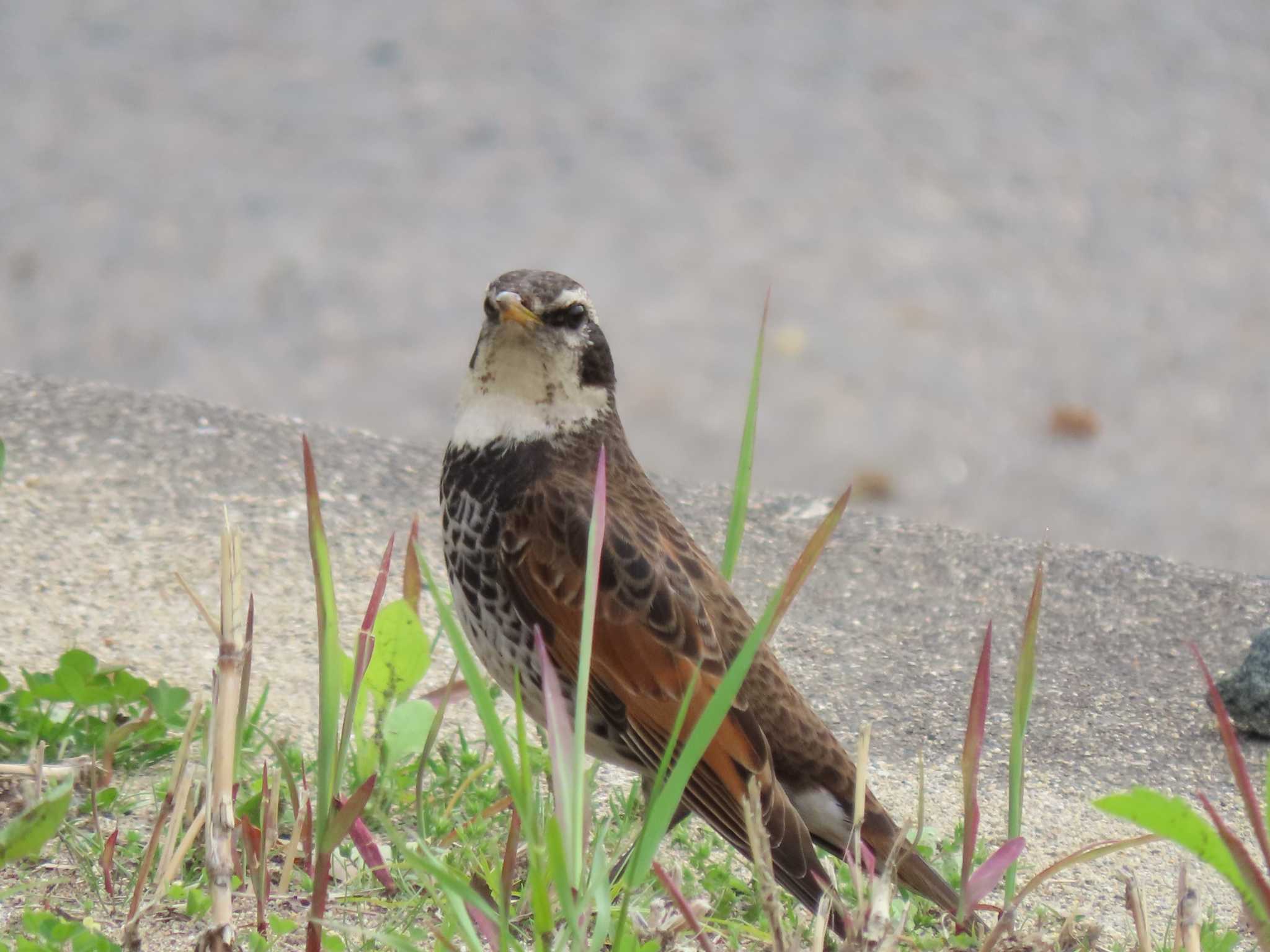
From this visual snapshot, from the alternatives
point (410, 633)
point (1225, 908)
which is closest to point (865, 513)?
point (1225, 908)

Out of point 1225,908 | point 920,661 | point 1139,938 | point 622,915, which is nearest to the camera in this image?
point 622,915

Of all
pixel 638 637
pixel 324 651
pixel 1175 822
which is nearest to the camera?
pixel 1175 822

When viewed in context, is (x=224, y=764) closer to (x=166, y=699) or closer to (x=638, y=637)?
(x=638, y=637)

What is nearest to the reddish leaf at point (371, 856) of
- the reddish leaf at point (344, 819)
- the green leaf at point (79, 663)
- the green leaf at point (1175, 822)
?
the reddish leaf at point (344, 819)

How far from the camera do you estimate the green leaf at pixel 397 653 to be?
280cm

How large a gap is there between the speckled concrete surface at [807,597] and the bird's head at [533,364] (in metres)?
0.84

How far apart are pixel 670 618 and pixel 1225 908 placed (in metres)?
1.22

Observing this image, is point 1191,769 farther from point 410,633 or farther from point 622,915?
point 622,915

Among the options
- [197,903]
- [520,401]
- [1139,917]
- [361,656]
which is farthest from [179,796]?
[1139,917]

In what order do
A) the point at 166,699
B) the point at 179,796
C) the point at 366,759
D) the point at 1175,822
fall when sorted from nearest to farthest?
the point at 1175,822 → the point at 179,796 → the point at 366,759 → the point at 166,699

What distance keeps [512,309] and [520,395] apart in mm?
195

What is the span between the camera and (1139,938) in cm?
217

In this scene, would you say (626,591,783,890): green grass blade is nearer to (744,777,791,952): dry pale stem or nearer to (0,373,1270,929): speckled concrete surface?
(744,777,791,952): dry pale stem

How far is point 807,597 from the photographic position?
454cm
